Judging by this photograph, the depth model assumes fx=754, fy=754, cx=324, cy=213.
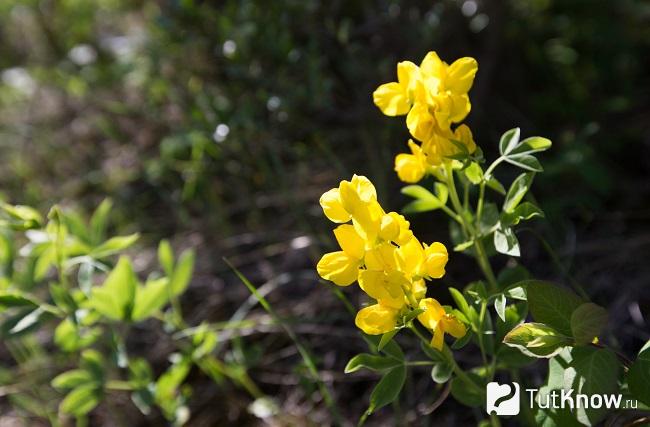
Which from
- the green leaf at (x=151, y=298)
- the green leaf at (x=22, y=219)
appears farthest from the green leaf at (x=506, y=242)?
the green leaf at (x=22, y=219)

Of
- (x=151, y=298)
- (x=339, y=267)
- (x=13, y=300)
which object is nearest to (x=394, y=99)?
(x=339, y=267)

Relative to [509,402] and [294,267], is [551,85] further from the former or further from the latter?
[509,402]

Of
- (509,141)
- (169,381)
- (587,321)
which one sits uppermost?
(509,141)

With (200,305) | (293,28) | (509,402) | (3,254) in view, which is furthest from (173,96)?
(509,402)

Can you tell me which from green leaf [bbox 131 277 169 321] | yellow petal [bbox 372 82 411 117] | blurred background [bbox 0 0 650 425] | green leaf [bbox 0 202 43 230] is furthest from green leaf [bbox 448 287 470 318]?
green leaf [bbox 0 202 43 230]

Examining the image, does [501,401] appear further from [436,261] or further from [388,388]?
[436,261]

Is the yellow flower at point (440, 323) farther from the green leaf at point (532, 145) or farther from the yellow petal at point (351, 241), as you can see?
the green leaf at point (532, 145)

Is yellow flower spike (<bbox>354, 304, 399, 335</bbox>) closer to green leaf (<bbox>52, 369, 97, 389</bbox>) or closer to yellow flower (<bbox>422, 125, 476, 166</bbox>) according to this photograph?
yellow flower (<bbox>422, 125, 476, 166</bbox>)
